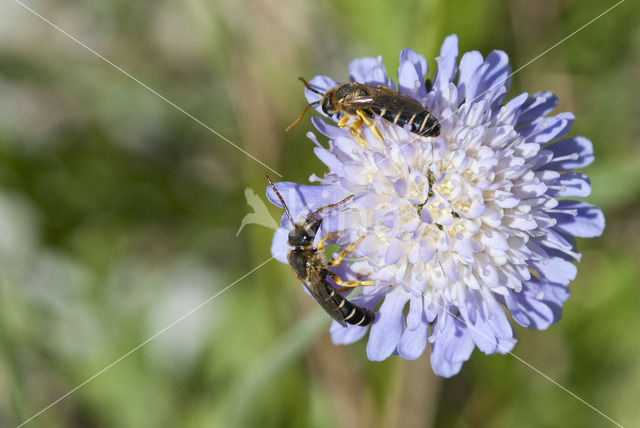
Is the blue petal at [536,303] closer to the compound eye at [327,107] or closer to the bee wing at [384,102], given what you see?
the bee wing at [384,102]

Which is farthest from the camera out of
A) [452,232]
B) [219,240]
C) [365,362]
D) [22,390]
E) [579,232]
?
[219,240]

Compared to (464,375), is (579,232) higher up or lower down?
higher up

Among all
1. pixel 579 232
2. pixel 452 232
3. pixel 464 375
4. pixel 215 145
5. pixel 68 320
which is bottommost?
pixel 464 375

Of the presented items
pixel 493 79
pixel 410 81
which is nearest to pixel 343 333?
pixel 410 81

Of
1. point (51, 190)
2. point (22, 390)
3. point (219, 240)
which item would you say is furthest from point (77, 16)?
point (22, 390)

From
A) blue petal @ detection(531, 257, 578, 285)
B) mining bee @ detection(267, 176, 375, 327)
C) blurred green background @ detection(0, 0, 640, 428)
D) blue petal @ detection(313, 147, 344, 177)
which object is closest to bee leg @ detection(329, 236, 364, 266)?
→ mining bee @ detection(267, 176, 375, 327)

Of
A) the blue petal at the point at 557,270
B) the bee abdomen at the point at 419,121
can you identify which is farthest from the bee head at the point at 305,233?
the blue petal at the point at 557,270

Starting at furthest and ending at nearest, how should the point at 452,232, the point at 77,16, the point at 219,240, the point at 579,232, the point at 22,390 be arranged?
the point at 77,16 → the point at 219,240 → the point at 22,390 → the point at 579,232 → the point at 452,232

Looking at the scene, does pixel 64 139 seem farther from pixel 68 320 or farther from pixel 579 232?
pixel 579 232

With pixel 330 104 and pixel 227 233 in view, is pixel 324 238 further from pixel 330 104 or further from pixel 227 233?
pixel 227 233
